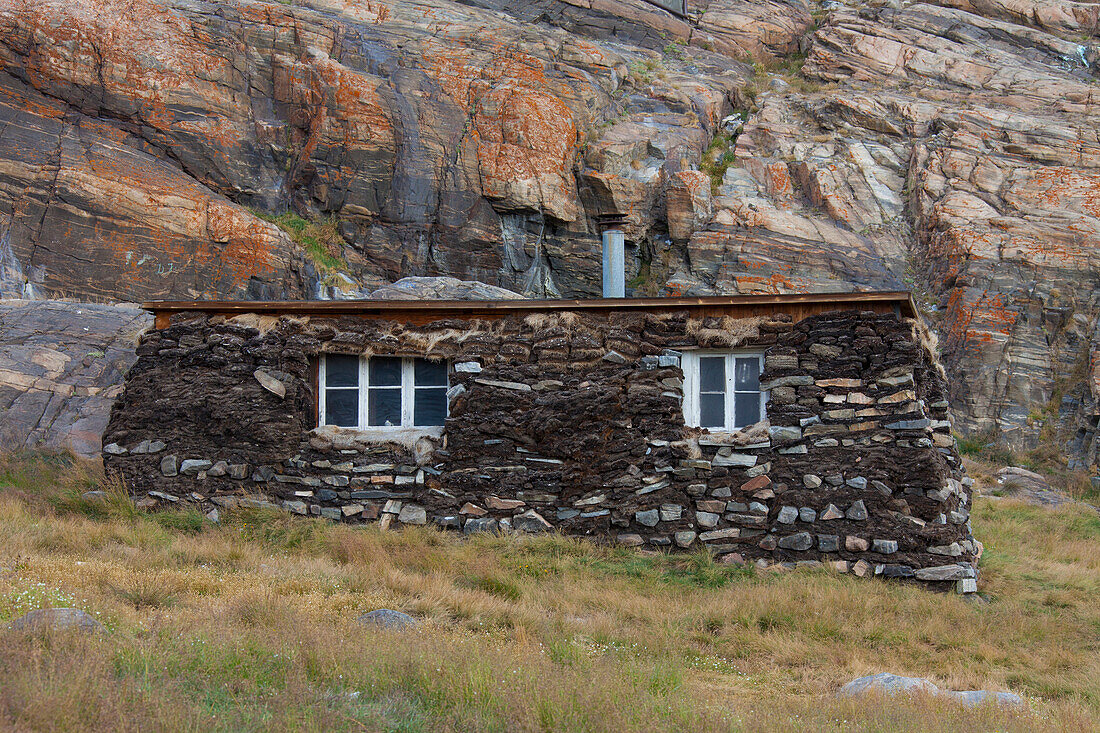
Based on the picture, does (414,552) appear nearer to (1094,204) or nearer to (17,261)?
(17,261)

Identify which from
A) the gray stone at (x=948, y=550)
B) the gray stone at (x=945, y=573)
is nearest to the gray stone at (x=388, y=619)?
the gray stone at (x=945, y=573)

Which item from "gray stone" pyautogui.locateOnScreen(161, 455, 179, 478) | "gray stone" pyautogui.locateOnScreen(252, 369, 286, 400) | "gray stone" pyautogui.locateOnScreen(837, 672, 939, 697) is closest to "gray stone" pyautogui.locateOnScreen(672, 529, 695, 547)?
"gray stone" pyautogui.locateOnScreen(837, 672, 939, 697)

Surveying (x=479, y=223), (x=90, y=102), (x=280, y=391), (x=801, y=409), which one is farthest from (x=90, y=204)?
(x=801, y=409)

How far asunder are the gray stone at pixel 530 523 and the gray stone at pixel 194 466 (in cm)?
399

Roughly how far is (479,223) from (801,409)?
55.7ft

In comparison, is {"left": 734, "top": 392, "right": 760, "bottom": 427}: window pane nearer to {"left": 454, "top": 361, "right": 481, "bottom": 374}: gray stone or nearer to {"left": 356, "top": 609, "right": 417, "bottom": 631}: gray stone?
{"left": 454, "top": 361, "right": 481, "bottom": 374}: gray stone

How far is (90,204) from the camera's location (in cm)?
2175

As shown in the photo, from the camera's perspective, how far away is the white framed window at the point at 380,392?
36.7 ft

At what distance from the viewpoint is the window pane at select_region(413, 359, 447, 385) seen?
1127 centimetres

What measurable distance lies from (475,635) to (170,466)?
590cm

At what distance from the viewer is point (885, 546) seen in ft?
32.9

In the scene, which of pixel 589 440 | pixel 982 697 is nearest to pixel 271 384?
pixel 589 440

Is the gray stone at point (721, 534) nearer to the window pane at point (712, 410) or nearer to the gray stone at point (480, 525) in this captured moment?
the window pane at point (712, 410)

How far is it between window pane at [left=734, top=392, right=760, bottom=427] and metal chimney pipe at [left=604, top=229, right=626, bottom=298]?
3399 millimetres
